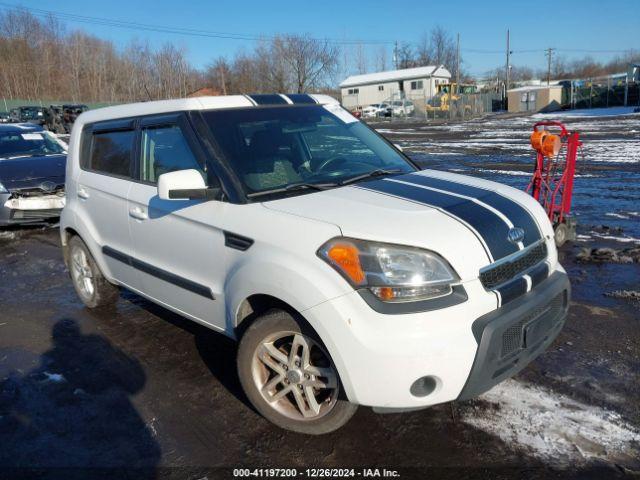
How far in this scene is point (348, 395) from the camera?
2715mm

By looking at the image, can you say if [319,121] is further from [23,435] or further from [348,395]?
[23,435]

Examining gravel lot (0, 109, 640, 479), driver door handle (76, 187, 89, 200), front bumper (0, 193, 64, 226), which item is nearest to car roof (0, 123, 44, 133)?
front bumper (0, 193, 64, 226)

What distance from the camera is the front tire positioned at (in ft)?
9.52

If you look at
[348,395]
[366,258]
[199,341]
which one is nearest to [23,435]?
[199,341]

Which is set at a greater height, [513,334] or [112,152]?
[112,152]

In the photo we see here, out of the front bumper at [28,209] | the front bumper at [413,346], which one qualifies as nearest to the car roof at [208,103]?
the front bumper at [413,346]

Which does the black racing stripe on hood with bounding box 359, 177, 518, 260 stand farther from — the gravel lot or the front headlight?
the gravel lot

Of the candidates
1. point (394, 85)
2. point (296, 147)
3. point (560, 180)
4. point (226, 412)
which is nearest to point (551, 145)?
point (560, 180)

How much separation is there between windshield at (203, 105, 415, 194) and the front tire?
2.86 ft

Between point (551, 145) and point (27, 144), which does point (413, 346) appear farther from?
point (27, 144)

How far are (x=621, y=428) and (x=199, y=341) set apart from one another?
3.06m

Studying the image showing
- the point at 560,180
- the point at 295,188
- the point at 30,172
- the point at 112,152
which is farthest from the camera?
the point at 30,172

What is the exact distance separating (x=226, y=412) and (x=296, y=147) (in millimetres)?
1852

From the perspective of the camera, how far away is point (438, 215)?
2.85m
